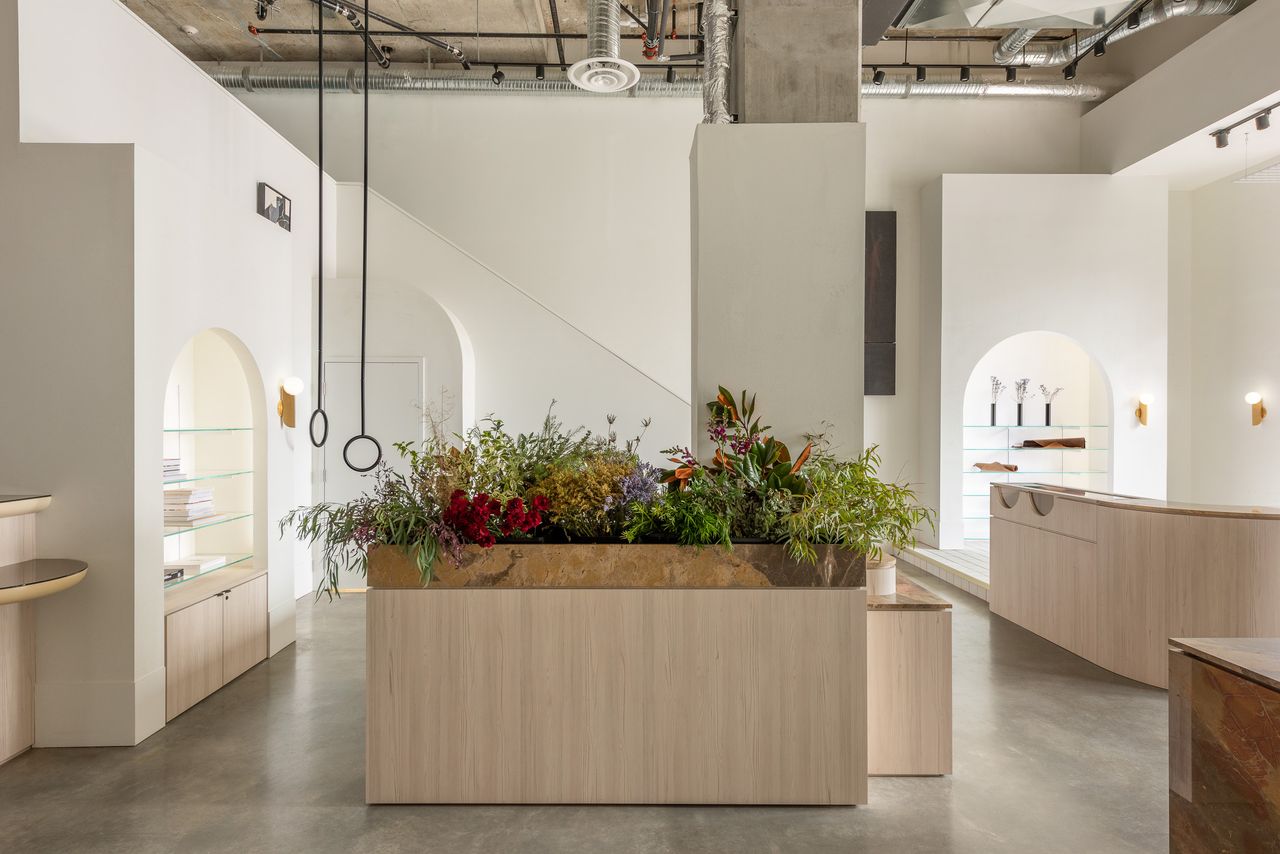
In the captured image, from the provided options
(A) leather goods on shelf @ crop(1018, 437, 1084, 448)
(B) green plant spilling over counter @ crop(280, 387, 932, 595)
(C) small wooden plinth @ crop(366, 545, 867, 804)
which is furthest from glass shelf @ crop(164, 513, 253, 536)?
(A) leather goods on shelf @ crop(1018, 437, 1084, 448)

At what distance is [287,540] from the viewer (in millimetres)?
5094

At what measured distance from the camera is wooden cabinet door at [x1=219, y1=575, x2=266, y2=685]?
14.1ft

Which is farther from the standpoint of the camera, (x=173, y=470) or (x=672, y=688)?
(x=173, y=470)

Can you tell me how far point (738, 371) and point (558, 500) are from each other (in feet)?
3.32

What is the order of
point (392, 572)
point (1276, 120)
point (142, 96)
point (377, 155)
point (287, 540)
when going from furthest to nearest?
point (377, 155) → point (1276, 120) → point (287, 540) → point (142, 96) → point (392, 572)

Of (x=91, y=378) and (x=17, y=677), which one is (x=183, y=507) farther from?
(x=17, y=677)

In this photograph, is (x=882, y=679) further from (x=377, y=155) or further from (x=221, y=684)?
(x=377, y=155)

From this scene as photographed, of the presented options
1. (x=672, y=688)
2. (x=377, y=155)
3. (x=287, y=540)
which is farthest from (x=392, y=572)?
(x=377, y=155)

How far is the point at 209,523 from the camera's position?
14.4 feet

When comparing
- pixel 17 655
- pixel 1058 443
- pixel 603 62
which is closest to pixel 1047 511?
pixel 1058 443

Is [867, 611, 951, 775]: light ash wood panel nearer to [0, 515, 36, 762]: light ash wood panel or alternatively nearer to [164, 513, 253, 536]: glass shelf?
[164, 513, 253, 536]: glass shelf

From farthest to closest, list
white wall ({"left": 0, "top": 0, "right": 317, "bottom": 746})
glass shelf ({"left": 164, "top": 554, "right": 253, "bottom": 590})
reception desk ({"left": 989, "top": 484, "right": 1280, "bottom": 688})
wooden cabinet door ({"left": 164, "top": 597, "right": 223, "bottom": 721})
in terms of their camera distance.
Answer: glass shelf ({"left": 164, "top": 554, "right": 253, "bottom": 590}), reception desk ({"left": 989, "top": 484, "right": 1280, "bottom": 688}), wooden cabinet door ({"left": 164, "top": 597, "right": 223, "bottom": 721}), white wall ({"left": 0, "top": 0, "right": 317, "bottom": 746})

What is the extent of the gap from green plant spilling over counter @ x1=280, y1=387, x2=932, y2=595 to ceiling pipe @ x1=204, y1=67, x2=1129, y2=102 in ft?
18.4

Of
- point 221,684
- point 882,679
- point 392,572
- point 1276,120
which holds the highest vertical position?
point 1276,120
